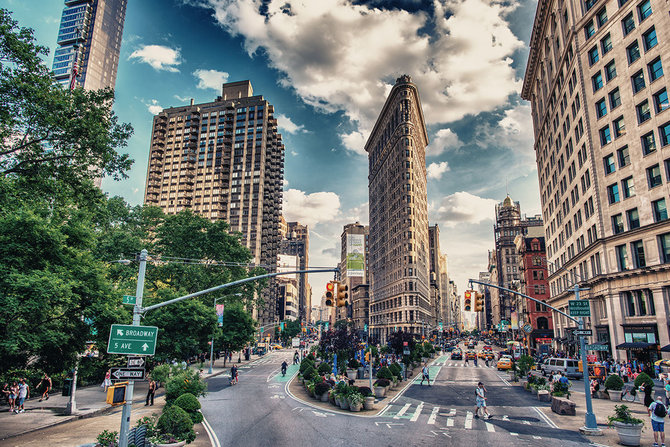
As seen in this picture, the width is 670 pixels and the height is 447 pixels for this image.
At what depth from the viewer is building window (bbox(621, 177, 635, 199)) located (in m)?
40.2

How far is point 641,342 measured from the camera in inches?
1458

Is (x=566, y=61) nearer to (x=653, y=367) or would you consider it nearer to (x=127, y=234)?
(x=653, y=367)

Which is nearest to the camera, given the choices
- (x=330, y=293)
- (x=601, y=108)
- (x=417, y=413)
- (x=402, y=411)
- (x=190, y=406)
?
(x=330, y=293)

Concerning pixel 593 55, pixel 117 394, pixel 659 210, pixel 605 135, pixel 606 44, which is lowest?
pixel 117 394

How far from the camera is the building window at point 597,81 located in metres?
45.3

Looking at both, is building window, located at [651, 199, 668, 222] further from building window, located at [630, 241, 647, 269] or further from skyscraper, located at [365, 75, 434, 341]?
skyscraper, located at [365, 75, 434, 341]

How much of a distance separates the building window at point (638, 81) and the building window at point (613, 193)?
374 inches

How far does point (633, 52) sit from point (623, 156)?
34.1 feet

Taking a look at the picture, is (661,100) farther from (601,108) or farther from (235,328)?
(235,328)

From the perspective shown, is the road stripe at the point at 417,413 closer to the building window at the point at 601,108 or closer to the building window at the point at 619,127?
the building window at the point at 619,127

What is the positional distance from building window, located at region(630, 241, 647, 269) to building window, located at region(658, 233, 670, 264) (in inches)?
81.4


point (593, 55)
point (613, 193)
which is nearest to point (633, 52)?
point (593, 55)

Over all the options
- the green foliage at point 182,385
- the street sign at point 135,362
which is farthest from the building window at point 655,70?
the street sign at point 135,362

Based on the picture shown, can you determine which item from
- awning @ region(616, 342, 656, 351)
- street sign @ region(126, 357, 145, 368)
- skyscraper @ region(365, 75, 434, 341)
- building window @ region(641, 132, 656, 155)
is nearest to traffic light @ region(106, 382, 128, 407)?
street sign @ region(126, 357, 145, 368)
